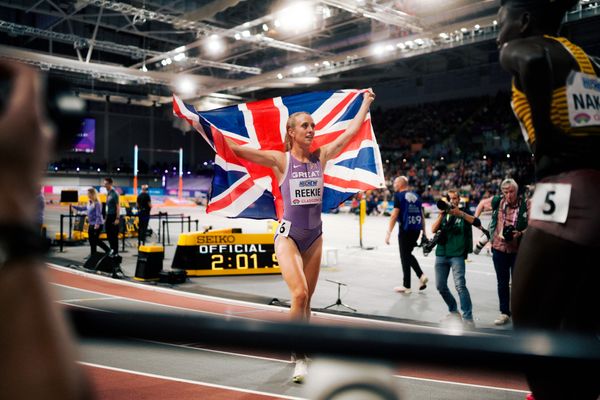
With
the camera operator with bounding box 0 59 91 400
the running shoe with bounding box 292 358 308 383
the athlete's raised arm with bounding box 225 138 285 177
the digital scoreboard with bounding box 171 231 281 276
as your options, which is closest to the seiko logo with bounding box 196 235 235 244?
the digital scoreboard with bounding box 171 231 281 276

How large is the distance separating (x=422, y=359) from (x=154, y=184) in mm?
43672

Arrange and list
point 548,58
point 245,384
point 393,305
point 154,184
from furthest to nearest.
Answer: point 154,184, point 393,305, point 245,384, point 548,58

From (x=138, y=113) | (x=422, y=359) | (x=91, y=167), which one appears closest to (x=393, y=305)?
(x=422, y=359)

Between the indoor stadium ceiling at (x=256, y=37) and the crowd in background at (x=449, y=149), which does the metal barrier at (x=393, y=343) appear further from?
the crowd in background at (x=449, y=149)

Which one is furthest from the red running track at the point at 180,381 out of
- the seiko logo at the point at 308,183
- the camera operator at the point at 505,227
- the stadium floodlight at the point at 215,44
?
the stadium floodlight at the point at 215,44

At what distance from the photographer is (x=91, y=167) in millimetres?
39438

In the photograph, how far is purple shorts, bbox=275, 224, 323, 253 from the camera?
4191 millimetres

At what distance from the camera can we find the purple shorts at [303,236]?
13.8ft

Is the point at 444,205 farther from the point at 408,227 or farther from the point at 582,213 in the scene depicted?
the point at 582,213

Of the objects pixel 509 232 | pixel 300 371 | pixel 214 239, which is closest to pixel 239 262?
pixel 214 239

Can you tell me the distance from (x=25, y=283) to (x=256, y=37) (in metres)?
21.2

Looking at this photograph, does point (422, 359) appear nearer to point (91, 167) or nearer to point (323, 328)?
point (323, 328)

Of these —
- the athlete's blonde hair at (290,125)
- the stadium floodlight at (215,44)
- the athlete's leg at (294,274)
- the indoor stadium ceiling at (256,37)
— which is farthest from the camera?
the stadium floodlight at (215,44)

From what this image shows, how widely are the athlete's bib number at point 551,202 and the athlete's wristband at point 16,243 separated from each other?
166 cm
